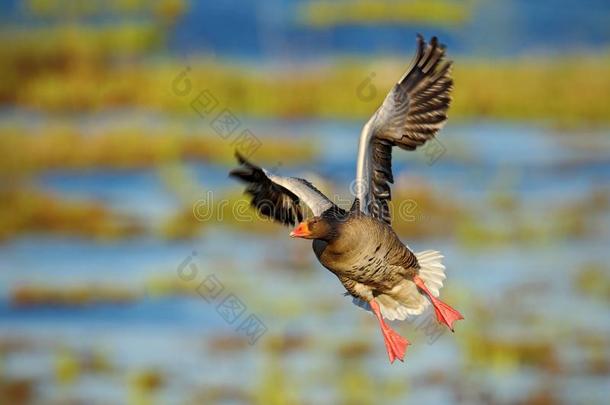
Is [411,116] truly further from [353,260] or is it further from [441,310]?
[441,310]

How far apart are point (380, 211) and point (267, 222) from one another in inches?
361

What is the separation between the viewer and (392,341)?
969 centimetres

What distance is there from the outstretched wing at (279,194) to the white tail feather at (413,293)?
0.81 metres

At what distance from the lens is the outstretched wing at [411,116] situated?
30.9 feet

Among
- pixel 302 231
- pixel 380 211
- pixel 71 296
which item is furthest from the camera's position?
pixel 71 296

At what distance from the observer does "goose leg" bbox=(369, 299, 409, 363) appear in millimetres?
9531

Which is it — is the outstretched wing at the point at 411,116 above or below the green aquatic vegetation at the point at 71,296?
below

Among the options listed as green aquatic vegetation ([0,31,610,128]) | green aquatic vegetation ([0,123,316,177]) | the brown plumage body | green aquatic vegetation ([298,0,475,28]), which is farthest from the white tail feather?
green aquatic vegetation ([298,0,475,28])

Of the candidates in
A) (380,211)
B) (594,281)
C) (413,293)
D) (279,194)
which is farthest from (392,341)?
(594,281)

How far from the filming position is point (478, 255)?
688 inches

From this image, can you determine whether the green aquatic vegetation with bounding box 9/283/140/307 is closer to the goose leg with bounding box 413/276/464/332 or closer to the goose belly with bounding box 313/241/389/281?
the goose leg with bounding box 413/276/464/332

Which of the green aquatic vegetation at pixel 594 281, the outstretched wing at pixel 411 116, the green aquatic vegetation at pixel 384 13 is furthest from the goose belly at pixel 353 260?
the green aquatic vegetation at pixel 384 13

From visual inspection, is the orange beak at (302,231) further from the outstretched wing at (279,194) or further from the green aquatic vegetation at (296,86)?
the green aquatic vegetation at (296,86)

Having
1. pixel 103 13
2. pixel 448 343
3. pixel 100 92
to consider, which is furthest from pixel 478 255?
pixel 103 13
